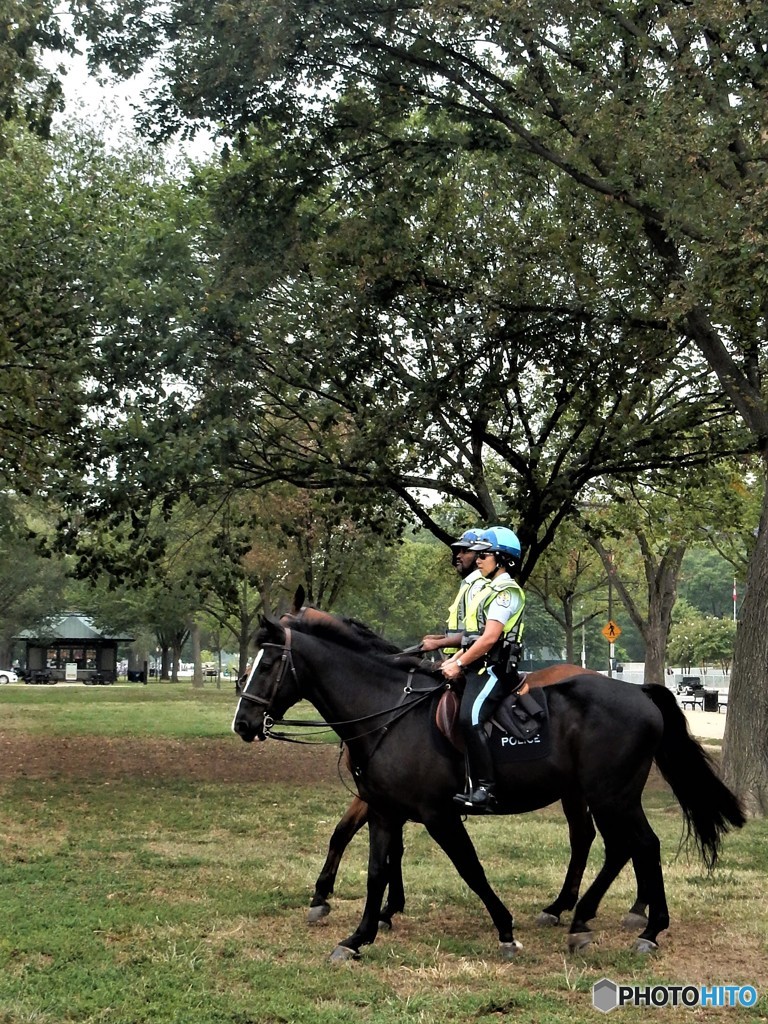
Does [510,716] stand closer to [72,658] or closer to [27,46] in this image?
[27,46]

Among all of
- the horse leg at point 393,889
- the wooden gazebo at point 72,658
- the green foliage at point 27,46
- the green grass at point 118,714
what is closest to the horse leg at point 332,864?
the horse leg at point 393,889

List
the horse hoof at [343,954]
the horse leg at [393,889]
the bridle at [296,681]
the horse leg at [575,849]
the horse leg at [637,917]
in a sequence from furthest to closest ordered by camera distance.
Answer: the horse leg at [575,849]
the horse leg at [393,889]
the horse leg at [637,917]
the bridle at [296,681]
the horse hoof at [343,954]

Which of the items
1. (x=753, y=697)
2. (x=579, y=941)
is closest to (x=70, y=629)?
(x=753, y=697)

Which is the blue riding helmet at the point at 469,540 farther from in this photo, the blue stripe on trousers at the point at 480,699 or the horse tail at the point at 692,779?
the horse tail at the point at 692,779

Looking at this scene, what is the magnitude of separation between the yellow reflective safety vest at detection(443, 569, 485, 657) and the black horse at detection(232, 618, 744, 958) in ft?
1.40

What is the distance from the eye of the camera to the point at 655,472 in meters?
20.3

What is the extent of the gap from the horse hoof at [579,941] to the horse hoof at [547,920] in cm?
80

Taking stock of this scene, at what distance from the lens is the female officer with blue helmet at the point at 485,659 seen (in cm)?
708

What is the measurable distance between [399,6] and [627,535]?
19567 millimetres

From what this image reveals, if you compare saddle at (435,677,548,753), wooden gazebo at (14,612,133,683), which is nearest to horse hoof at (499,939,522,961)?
saddle at (435,677,548,753)

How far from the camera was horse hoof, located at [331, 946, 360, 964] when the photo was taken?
6.76 metres

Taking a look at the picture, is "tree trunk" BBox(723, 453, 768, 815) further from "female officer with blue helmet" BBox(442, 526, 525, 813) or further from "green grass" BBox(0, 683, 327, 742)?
"green grass" BBox(0, 683, 327, 742)

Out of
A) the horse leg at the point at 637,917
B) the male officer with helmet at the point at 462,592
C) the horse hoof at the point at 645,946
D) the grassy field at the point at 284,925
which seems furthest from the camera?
the horse leg at the point at 637,917

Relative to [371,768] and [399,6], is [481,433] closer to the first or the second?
[399,6]
